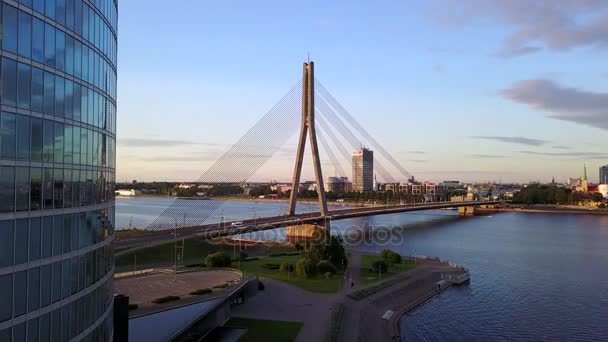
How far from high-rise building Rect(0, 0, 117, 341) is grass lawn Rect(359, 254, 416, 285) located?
2108 centimetres

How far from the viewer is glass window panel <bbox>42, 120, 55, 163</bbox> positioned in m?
8.27

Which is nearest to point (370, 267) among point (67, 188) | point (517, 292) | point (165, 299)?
point (517, 292)

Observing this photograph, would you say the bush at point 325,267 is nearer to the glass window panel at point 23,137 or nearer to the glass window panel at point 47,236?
the glass window panel at point 47,236

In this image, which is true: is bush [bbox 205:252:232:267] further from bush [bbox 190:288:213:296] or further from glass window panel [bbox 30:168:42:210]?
glass window panel [bbox 30:168:42:210]

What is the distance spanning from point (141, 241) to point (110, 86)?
26.8 meters

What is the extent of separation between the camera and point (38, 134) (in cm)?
812

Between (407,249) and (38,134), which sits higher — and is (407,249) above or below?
below

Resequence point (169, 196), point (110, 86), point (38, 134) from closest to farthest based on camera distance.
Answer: point (38, 134)
point (110, 86)
point (169, 196)

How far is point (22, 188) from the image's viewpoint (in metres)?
7.83

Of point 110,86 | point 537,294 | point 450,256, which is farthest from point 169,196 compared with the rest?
point 110,86

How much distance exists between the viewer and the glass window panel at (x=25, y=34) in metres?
7.61

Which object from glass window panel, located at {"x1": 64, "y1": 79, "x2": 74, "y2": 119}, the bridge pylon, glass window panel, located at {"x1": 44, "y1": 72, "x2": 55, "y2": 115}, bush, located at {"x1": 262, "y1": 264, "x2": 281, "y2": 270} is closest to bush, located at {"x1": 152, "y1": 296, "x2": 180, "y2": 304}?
glass window panel, located at {"x1": 64, "y1": 79, "x2": 74, "y2": 119}

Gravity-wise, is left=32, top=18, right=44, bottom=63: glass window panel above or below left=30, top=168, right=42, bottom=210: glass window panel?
above

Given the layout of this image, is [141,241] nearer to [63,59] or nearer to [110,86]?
[110,86]
